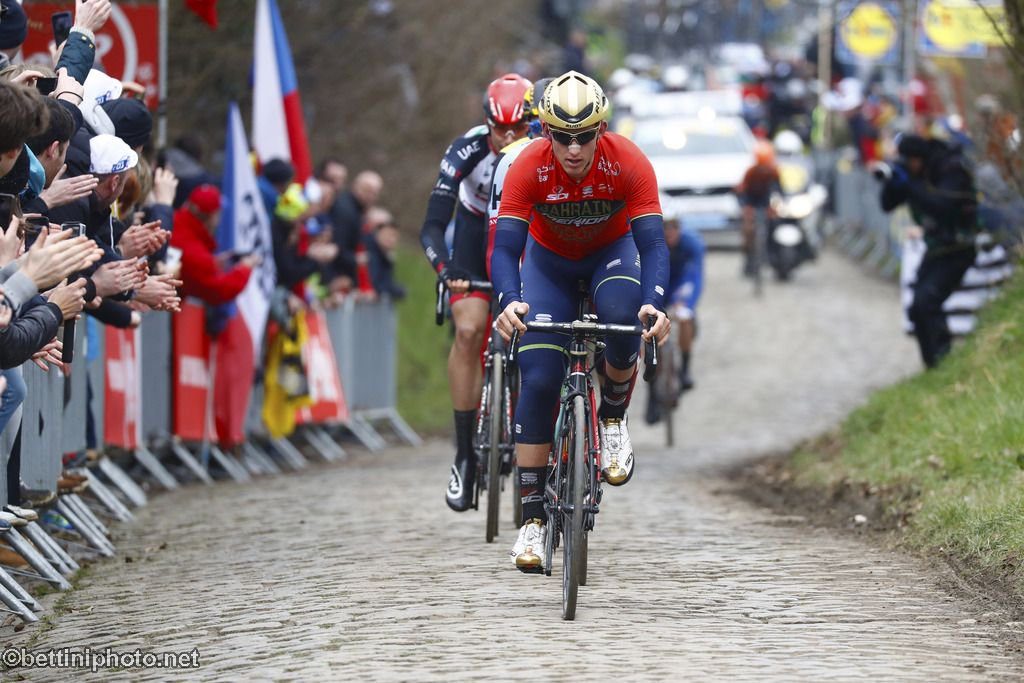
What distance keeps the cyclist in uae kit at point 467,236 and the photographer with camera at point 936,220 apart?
4901 mm

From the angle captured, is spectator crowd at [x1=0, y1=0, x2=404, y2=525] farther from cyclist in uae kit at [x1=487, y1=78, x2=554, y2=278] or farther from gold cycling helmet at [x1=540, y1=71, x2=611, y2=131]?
gold cycling helmet at [x1=540, y1=71, x2=611, y2=131]

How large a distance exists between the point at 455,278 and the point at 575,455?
230 centimetres

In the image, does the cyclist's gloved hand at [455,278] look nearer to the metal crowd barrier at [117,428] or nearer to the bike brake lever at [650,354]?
the metal crowd barrier at [117,428]

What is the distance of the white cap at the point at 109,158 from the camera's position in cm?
924

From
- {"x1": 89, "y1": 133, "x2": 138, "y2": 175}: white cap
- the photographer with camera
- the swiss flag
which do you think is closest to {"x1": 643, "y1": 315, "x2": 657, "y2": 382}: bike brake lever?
{"x1": 89, "y1": 133, "x2": 138, "y2": 175}: white cap

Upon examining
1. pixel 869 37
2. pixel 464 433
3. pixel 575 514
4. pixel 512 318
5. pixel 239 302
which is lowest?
pixel 575 514

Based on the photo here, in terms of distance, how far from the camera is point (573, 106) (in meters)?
7.68

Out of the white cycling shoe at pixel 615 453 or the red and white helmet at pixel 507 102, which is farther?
the red and white helmet at pixel 507 102

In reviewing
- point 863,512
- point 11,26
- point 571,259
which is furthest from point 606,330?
point 863,512

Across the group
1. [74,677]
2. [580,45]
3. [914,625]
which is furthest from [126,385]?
[580,45]

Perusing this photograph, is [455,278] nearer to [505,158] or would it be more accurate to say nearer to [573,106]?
[505,158]

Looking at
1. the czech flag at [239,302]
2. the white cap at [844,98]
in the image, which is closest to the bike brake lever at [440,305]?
Result: the czech flag at [239,302]

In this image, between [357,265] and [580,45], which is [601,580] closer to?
Answer: [357,265]

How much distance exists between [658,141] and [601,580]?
72.8 feet
